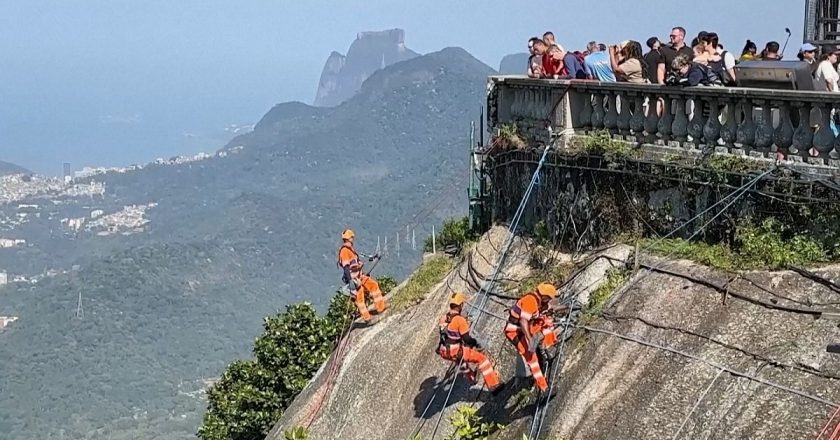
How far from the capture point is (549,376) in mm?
11453

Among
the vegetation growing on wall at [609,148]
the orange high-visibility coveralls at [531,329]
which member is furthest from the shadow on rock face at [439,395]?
the vegetation growing on wall at [609,148]

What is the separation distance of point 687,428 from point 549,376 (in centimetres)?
232

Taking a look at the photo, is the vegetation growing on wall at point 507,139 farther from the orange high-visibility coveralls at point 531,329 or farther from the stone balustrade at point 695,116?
the orange high-visibility coveralls at point 531,329

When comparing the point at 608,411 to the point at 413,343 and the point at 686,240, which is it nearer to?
the point at 686,240

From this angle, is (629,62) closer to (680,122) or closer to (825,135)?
(680,122)

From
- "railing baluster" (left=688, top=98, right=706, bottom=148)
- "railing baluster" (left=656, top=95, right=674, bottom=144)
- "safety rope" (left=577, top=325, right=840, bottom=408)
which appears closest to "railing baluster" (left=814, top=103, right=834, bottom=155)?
"railing baluster" (left=688, top=98, right=706, bottom=148)

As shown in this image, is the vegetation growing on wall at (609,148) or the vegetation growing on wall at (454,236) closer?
the vegetation growing on wall at (609,148)

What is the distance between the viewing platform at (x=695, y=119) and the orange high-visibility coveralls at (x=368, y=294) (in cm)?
359

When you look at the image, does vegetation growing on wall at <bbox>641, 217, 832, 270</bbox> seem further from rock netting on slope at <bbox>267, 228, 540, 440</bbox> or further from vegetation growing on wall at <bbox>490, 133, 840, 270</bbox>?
rock netting on slope at <bbox>267, 228, 540, 440</bbox>

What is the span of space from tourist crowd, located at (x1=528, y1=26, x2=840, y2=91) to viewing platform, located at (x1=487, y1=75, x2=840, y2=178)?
0.30 m

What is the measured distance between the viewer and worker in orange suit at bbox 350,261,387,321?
1816 centimetres

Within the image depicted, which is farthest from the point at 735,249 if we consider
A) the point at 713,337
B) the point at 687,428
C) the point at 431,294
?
the point at 431,294

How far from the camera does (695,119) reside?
12.4 meters

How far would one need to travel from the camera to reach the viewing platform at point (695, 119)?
429 inches
